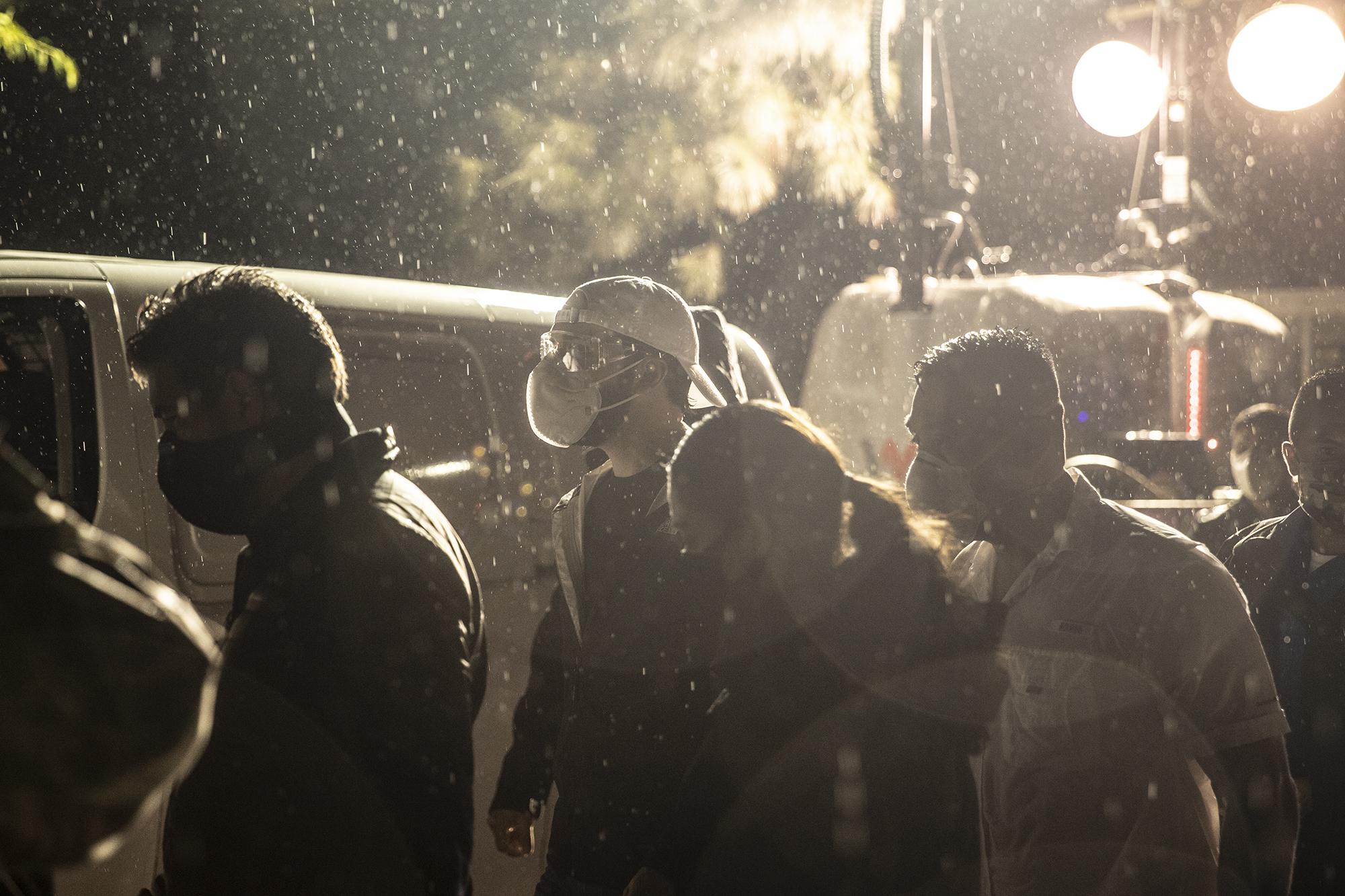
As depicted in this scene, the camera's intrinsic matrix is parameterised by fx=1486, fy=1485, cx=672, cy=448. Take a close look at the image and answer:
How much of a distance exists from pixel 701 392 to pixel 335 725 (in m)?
1.68

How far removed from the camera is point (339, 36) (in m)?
9.02

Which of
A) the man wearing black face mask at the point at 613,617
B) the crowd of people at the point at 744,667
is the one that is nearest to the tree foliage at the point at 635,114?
the man wearing black face mask at the point at 613,617

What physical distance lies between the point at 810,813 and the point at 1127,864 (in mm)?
740

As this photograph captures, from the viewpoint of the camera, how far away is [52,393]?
144 inches

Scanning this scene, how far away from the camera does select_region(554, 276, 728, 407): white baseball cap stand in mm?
3521

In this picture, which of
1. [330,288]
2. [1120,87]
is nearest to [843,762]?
[330,288]

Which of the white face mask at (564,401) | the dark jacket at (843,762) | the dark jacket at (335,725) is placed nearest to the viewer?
the dark jacket at (335,725)

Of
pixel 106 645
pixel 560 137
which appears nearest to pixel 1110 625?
pixel 106 645

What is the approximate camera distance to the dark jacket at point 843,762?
7.39 feet

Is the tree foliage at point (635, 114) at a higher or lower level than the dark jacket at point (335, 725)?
higher

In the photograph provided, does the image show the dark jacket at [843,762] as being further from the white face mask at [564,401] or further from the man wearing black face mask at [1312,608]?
the man wearing black face mask at [1312,608]

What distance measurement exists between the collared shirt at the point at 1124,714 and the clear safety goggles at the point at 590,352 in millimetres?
1148

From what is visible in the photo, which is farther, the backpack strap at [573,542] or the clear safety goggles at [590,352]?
the clear safety goggles at [590,352]

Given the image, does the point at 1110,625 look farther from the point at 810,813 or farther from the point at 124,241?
the point at 124,241
